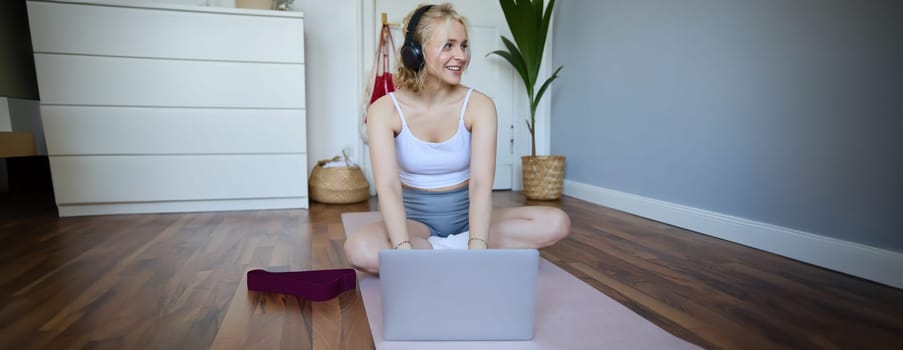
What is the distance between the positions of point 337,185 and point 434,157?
1.81 metres

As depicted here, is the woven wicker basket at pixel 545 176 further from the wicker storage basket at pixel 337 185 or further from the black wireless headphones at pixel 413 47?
the black wireless headphones at pixel 413 47

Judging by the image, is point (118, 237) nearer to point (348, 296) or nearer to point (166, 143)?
point (166, 143)

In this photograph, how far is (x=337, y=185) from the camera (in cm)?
299

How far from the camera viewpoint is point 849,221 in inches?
61.4

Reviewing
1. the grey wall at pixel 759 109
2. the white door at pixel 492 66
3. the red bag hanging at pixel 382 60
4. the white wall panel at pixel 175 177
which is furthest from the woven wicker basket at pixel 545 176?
the white wall panel at pixel 175 177

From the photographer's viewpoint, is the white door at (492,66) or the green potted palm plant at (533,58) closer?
the green potted palm plant at (533,58)

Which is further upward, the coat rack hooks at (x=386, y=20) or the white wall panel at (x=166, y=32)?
the coat rack hooks at (x=386, y=20)

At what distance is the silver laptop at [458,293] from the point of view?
2.90 ft

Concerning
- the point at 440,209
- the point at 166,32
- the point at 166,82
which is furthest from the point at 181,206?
the point at 440,209

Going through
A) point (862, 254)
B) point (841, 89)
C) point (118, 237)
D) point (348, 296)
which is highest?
point (841, 89)

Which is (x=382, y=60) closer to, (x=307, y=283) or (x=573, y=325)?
(x=307, y=283)

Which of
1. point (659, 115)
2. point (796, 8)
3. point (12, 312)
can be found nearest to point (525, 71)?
point (659, 115)

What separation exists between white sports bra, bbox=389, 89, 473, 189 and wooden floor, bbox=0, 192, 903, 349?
39 centimetres

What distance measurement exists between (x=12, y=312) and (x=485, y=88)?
115 inches
